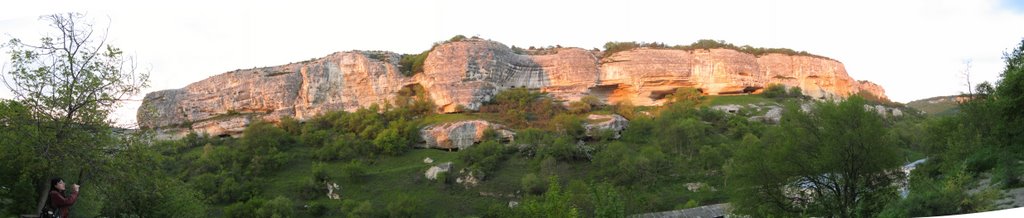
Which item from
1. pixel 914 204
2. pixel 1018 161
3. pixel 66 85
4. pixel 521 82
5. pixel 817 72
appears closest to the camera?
pixel 66 85

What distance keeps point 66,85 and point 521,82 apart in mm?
56153

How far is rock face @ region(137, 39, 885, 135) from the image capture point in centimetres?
6444

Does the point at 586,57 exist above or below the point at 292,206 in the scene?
above

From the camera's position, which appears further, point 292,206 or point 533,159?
point 533,159

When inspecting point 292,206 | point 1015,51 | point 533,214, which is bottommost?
point 292,206

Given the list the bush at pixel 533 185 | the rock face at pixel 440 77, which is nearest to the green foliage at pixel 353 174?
the bush at pixel 533 185

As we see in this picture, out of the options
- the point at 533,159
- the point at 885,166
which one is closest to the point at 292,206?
the point at 533,159

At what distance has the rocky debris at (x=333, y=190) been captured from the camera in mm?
39966

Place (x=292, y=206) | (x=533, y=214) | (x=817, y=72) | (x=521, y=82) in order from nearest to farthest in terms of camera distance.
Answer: (x=533, y=214)
(x=292, y=206)
(x=521, y=82)
(x=817, y=72)

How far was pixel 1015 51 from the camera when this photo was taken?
14281mm

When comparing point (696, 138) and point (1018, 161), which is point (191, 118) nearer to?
point (696, 138)

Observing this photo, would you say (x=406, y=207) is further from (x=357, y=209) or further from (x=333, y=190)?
(x=333, y=190)

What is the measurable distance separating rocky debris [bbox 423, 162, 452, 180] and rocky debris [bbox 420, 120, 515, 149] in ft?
27.2

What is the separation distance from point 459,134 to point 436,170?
10110 millimetres
